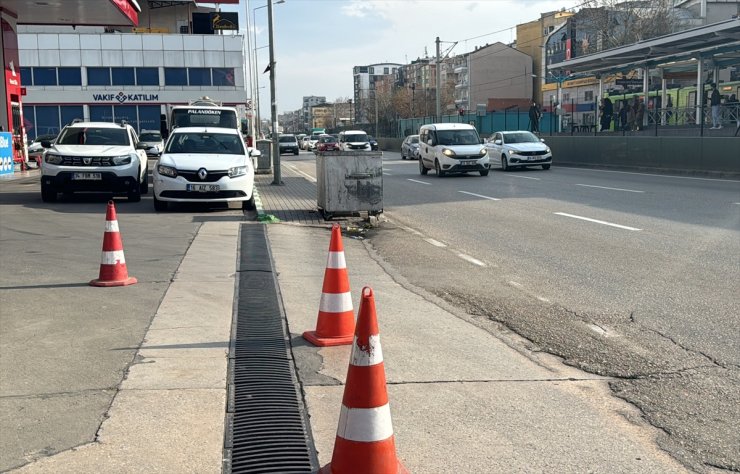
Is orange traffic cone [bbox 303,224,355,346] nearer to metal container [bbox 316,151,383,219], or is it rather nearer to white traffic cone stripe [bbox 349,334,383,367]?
white traffic cone stripe [bbox 349,334,383,367]

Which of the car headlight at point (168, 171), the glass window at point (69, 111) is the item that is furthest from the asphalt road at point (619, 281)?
the glass window at point (69, 111)

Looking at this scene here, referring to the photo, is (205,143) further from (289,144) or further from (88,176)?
(289,144)

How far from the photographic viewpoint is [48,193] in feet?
54.4

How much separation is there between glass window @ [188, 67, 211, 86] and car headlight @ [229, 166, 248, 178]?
56.2 m

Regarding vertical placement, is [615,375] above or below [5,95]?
below

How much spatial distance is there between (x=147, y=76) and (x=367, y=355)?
6935 cm

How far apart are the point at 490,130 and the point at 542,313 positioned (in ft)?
161

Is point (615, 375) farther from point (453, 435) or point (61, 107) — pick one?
point (61, 107)

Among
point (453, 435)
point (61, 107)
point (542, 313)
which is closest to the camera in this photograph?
point (453, 435)

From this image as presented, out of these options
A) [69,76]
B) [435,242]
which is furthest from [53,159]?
[69,76]

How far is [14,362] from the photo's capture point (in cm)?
527

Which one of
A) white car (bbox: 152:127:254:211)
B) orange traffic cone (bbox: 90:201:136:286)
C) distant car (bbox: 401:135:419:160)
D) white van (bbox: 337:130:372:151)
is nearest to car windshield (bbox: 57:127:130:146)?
white car (bbox: 152:127:254:211)

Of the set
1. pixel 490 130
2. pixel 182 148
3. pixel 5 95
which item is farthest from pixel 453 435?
pixel 490 130

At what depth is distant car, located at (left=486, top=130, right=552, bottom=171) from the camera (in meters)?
29.1
